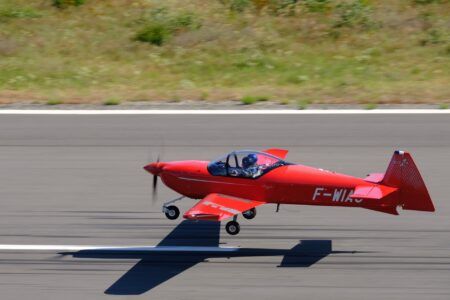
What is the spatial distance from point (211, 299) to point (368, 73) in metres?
18.3

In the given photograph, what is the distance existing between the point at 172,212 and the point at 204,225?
0.92 metres

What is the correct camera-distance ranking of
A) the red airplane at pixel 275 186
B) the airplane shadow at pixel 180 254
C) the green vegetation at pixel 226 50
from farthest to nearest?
the green vegetation at pixel 226 50, the red airplane at pixel 275 186, the airplane shadow at pixel 180 254

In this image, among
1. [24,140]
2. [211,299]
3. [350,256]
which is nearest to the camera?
[211,299]

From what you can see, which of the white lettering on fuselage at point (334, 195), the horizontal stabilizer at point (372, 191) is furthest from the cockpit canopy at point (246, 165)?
the horizontal stabilizer at point (372, 191)

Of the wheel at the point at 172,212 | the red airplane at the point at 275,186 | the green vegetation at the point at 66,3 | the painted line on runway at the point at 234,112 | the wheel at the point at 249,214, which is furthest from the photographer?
the green vegetation at the point at 66,3

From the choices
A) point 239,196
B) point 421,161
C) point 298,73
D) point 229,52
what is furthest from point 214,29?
point 239,196

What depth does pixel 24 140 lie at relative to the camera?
2500cm

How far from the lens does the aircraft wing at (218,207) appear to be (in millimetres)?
15781

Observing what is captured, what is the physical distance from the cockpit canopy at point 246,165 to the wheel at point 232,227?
0.99 meters

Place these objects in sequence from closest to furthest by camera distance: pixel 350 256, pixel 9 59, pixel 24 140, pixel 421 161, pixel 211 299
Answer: pixel 211 299
pixel 350 256
pixel 421 161
pixel 24 140
pixel 9 59

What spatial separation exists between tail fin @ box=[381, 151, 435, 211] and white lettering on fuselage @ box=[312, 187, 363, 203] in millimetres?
820

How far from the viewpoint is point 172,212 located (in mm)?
18047

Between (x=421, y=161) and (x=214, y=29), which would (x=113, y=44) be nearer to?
(x=214, y=29)

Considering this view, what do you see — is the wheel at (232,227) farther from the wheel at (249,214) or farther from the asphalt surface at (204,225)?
the wheel at (249,214)
